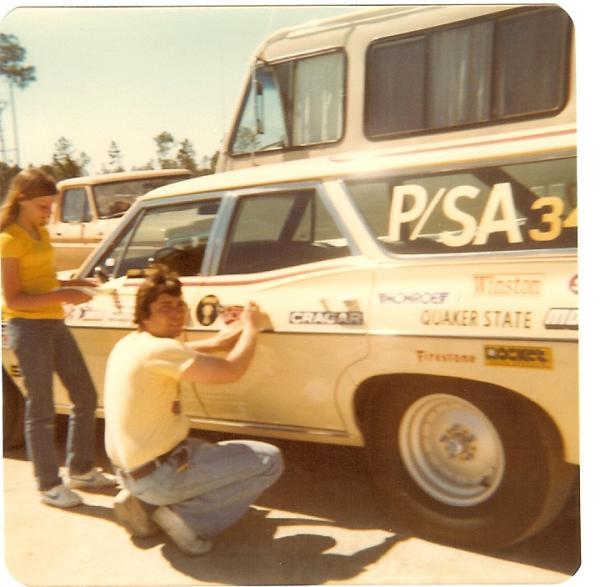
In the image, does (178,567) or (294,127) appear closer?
(178,567)

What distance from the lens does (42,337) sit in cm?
342

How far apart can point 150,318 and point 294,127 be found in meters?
1.81

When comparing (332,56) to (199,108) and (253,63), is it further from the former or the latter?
(199,108)

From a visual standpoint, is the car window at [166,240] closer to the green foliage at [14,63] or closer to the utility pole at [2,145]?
the utility pole at [2,145]

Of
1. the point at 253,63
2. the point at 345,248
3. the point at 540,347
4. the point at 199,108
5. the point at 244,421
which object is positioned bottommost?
the point at 244,421

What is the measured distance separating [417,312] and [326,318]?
41 cm

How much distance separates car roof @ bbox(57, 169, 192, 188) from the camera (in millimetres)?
3404

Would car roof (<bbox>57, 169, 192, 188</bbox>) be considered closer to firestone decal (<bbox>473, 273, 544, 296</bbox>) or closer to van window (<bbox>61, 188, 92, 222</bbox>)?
van window (<bbox>61, 188, 92, 222</bbox>)

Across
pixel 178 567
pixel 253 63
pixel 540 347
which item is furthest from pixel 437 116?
pixel 178 567

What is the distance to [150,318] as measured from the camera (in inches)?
120

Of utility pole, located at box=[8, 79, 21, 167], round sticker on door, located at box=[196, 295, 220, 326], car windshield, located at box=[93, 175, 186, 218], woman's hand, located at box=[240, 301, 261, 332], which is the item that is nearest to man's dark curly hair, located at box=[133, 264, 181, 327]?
round sticker on door, located at box=[196, 295, 220, 326]

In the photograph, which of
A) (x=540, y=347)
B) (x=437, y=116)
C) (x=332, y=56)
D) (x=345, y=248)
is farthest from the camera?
(x=332, y=56)

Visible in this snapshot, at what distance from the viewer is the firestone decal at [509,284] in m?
2.62

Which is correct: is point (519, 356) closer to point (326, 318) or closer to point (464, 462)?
point (464, 462)
